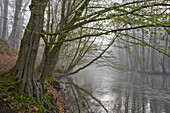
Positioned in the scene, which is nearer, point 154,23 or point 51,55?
point 154,23

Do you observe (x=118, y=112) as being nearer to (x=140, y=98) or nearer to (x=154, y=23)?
(x=140, y=98)

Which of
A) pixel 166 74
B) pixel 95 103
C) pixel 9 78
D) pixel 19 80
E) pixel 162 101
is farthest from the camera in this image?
pixel 166 74

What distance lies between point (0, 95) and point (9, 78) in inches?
60.9

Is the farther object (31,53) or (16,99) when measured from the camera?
(31,53)

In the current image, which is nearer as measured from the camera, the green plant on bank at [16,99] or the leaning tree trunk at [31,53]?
the green plant on bank at [16,99]

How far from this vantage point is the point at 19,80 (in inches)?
211

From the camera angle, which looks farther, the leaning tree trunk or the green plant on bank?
the leaning tree trunk

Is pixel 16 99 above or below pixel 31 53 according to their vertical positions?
below

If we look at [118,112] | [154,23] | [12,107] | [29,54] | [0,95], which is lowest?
[118,112]

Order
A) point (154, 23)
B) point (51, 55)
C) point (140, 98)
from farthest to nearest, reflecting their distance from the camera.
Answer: point (140, 98), point (51, 55), point (154, 23)

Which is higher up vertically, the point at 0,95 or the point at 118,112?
the point at 0,95

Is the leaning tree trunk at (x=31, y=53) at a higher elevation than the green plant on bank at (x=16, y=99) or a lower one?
higher

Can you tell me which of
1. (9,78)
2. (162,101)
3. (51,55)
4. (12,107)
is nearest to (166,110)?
(162,101)

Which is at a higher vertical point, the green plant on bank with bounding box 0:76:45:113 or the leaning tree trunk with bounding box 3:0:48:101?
the leaning tree trunk with bounding box 3:0:48:101
